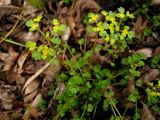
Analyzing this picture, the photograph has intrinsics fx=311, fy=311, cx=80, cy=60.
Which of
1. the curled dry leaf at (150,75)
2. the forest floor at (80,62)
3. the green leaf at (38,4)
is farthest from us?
the green leaf at (38,4)

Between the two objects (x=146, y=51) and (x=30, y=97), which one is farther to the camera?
(x=30, y=97)

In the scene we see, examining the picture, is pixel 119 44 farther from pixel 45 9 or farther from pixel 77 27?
pixel 45 9

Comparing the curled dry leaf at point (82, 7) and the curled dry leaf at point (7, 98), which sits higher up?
the curled dry leaf at point (82, 7)

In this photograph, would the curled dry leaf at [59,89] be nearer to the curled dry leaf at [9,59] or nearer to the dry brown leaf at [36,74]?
the dry brown leaf at [36,74]

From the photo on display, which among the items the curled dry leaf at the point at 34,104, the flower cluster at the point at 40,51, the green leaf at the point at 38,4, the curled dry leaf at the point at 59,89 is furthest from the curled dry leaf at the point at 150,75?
the green leaf at the point at 38,4

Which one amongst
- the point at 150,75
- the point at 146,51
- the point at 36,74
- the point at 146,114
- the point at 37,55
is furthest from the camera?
the point at 36,74

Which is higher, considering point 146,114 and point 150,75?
point 150,75

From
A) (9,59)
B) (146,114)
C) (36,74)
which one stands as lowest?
(146,114)

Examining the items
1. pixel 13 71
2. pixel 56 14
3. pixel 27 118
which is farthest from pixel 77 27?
pixel 27 118

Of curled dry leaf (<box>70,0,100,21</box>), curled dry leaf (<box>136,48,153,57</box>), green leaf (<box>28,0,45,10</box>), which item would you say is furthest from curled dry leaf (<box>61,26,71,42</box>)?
curled dry leaf (<box>136,48,153,57</box>)

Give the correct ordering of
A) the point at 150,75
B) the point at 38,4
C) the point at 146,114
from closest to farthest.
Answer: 1. the point at 146,114
2. the point at 150,75
3. the point at 38,4

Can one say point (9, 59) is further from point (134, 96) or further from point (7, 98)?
point (134, 96)

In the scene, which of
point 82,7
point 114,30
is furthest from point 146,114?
point 82,7
